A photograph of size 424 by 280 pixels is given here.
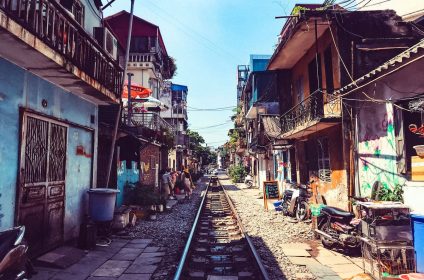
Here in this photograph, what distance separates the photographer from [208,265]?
6.64 meters

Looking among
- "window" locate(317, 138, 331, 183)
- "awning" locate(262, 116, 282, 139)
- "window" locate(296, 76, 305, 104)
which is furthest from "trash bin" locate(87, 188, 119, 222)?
"awning" locate(262, 116, 282, 139)

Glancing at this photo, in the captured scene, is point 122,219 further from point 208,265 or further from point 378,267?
point 378,267

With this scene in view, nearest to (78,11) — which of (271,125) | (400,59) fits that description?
(400,59)

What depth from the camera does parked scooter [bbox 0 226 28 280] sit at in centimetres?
353

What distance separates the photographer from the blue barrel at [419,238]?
4781mm

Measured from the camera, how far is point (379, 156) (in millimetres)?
8273

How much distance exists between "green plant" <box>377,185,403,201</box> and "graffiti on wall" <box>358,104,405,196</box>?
0.15m

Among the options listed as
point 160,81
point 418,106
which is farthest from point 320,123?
point 160,81

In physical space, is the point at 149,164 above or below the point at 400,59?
below

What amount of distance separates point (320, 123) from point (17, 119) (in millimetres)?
8368

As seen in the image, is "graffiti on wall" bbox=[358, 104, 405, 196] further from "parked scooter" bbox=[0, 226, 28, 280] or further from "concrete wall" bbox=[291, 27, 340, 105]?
"parked scooter" bbox=[0, 226, 28, 280]

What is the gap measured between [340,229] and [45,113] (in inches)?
274

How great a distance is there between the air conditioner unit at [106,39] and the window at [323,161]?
8.55 meters

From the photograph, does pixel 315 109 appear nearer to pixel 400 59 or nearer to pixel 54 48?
pixel 400 59
